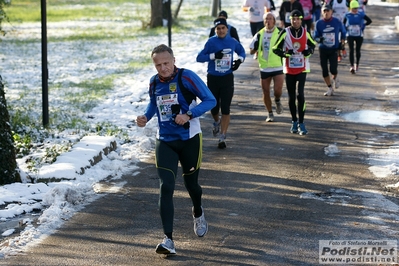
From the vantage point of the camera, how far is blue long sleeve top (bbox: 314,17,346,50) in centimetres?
1525

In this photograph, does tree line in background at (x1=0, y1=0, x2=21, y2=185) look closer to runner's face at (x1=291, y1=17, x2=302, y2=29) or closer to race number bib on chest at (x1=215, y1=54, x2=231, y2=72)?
race number bib on chest at (x1=215, y1=54, x2=231, y2=72)

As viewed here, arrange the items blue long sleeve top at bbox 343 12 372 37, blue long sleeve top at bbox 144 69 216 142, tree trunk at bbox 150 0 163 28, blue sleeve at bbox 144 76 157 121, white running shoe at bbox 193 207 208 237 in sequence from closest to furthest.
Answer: blue long sleeve top at bbox 144 69 216 142 < blue sleeve at bbox 144 76 157 121 < white running shoe at bbox 193 207 208 237 < blue long sleeve top at bbox 343 12 372 37 < tree trunk at bbox 150 0 163 28

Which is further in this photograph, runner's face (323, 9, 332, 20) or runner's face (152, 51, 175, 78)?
runner's face (323, 9, 332, 20)

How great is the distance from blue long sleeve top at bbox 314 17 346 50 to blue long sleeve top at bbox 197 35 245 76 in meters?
4.14

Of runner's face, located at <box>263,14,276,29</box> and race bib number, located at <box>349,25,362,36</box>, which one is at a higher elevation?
runner's face, located at <box>263,14,276,29</box>

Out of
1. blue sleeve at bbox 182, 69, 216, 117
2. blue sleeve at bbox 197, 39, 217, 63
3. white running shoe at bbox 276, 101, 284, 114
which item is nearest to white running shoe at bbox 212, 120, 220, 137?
blue sleeve at bbox 197, 39, 217, 63

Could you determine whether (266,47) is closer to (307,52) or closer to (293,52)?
(293,52)

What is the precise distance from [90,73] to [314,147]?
34.8 ft

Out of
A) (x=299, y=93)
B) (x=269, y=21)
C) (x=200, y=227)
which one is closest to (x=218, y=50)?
(x=299, y=93)

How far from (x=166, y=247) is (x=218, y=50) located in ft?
17.7

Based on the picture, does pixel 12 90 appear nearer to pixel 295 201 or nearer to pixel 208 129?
pixel 208 129

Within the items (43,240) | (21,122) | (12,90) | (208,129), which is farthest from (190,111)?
(12,90)

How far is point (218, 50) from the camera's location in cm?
1156

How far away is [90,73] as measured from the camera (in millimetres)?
20781
